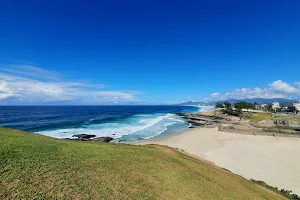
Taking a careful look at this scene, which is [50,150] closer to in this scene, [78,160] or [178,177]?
[78,160]

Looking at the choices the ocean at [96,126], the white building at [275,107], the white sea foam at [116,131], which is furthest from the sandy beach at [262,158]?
the white building at [275,107]

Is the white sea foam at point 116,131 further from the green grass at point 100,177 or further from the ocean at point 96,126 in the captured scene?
the green grass at point 100,177

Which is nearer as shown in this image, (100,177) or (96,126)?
(100,177)

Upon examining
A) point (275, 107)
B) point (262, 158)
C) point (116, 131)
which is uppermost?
point (275, 107)

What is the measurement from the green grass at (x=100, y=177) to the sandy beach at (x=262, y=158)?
10097 millimetres

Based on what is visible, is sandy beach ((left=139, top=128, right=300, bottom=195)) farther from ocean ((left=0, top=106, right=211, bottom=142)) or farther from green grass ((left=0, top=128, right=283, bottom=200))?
ocean ((left=0, top=106, right=211, bottom=142))

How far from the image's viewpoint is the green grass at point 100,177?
279 inches

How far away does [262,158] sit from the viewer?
90.0 ft

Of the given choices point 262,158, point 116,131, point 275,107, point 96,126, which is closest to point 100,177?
point 262,158

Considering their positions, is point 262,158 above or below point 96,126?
below

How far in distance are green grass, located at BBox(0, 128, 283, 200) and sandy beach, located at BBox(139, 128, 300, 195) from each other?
10.1 metres

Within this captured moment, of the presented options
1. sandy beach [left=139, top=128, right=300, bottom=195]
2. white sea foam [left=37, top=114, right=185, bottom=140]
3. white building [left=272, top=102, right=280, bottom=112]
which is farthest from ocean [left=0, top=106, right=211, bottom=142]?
white building [left=272, top=102, right=280, bottom=112]

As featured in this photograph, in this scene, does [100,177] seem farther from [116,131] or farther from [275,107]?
[275,107]

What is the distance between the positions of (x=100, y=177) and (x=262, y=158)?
2958 cm
